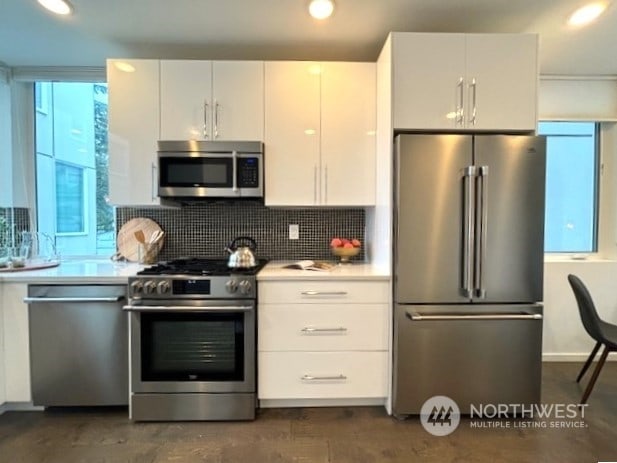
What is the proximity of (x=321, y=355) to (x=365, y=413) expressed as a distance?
47 cm

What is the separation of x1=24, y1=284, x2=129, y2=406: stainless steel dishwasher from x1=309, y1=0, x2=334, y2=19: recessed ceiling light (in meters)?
1.95

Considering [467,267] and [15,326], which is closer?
[467,267]

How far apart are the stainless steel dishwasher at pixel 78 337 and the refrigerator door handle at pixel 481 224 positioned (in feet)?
6.72

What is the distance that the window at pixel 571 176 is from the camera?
3209 millimetres

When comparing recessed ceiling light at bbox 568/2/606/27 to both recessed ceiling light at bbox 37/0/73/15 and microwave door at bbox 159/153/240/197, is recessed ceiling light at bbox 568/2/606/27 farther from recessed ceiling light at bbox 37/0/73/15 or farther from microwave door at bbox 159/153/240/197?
recessed ceiling light at bbox 37/0/73/15

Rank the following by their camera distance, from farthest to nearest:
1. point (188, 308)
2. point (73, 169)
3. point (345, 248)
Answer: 1. point (73, 169)
2. point (345, 248)
3. point (188, 308)

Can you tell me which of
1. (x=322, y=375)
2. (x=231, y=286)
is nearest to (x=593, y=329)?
(x=322, y=375)

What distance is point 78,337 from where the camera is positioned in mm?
2234

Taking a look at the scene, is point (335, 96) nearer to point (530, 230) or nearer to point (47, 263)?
point (530, 230)

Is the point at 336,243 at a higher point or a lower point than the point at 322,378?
higher

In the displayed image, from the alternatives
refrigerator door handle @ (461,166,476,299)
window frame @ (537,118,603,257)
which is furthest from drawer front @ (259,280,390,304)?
window frame @ (537,118,603,257)

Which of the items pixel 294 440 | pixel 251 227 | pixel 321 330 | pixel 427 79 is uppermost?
pixel 427 79

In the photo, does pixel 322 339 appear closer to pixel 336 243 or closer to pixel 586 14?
pixel 336 243

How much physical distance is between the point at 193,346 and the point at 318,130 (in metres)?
1.59
